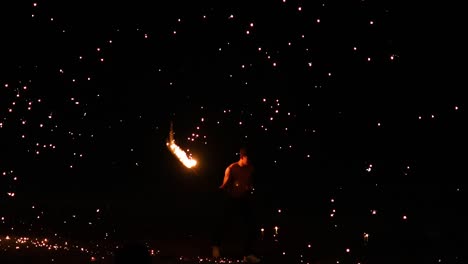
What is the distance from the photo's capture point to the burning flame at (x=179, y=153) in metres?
15.0

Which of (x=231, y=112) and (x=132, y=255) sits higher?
(x=231, y=112)

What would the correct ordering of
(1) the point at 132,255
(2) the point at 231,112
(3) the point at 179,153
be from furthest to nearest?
(2) the point at 231,112 → (3) the point at 179,153 → (1) the point at 132,255

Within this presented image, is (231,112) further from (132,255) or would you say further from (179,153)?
(132,255)

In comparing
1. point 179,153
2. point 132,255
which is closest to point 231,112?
point 179,153

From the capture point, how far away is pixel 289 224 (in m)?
13.6

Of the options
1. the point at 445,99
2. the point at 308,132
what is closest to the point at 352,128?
the point at 308,132

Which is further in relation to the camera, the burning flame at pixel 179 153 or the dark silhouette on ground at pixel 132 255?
the burning flame at pixel 179 153

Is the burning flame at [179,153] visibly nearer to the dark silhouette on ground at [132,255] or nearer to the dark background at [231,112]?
the dark background at [231,112]

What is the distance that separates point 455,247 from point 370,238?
137cm

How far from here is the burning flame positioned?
15.0 meters

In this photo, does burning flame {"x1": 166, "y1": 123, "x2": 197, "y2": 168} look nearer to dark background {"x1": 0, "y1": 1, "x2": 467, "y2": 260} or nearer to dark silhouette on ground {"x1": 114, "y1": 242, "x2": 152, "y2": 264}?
dark background {"x1": 0, "y1": 1, "x2": 467, "y2": 260}

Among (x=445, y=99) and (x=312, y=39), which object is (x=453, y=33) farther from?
(x=312, y=39)

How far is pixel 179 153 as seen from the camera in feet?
49.2

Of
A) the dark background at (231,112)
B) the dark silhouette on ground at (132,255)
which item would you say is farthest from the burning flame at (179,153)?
the dark silhouette on ground at (132,255)
